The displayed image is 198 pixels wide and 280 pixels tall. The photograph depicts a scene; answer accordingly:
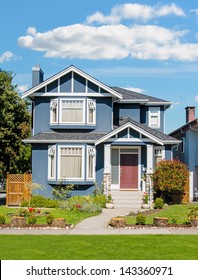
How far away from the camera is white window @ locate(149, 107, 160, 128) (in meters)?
32.9

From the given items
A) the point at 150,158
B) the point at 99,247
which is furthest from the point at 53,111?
the point at 99,247

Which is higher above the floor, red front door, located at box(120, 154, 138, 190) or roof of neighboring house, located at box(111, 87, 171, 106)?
roof of neighboring house, located at box(111, 87, 171, 106)

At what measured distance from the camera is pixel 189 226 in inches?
676

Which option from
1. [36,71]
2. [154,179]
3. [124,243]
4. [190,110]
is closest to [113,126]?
[154,179]

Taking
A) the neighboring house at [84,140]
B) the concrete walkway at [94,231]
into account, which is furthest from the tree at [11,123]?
the concrete walkway at [94,231]

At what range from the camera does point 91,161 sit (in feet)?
92.2

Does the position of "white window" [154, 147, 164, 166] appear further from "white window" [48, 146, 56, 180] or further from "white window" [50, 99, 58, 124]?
"white window" [50, 99, 58, 124]

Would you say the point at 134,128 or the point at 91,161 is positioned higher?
the point at 134,128

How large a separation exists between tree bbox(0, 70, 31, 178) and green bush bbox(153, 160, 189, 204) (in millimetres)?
12262

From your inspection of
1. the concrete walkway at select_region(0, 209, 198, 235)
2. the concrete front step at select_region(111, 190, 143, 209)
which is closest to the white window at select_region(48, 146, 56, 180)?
the concrete front step at select_region(111, 190, 143, 209)

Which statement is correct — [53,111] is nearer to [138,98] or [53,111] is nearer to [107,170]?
[107,170]

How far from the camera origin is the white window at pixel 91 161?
27.9 meters

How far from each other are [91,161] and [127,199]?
3298mm

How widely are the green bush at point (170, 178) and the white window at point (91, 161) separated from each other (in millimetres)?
3787
